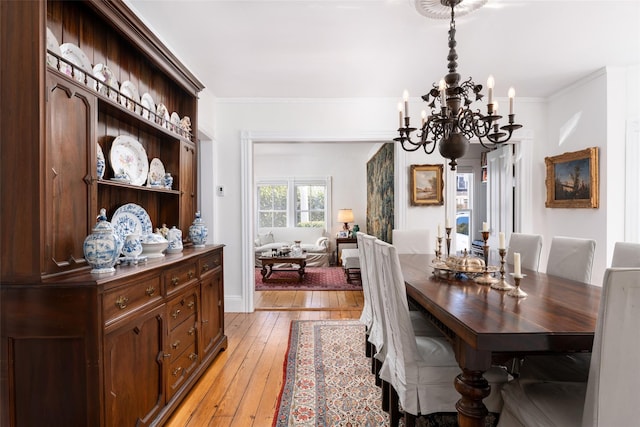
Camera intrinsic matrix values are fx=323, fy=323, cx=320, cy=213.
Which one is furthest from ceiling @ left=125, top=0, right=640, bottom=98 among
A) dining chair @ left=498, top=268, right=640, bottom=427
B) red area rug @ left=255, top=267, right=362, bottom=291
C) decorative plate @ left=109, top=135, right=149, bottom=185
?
red area rug @ left=255, top=267, right=362, bottom=291

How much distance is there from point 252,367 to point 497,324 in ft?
6.40

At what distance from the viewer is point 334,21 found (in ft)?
7.47

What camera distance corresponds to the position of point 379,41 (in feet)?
8.36

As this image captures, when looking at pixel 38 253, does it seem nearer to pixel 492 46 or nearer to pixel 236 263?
pixel 236 263

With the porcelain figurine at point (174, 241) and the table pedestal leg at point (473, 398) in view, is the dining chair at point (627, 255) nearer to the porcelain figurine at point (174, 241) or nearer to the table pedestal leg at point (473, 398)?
the table pedestal leg at point (473, 398)

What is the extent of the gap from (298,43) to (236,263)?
255cm

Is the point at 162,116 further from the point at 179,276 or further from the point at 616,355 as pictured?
the point at 616,355

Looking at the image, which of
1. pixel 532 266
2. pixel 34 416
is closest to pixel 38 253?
pixel 34 416

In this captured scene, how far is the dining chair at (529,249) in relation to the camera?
2.47 meters

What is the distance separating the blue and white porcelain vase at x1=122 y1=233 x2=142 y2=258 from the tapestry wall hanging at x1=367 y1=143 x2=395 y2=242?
3384 millimetres

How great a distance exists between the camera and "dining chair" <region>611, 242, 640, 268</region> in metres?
1.83

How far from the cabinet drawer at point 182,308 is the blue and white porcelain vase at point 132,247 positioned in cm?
38

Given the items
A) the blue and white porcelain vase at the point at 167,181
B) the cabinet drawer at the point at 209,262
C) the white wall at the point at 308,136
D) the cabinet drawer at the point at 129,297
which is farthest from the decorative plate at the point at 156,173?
the white wall at the point at 308,136

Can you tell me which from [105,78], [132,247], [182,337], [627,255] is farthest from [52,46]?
[627,255]
